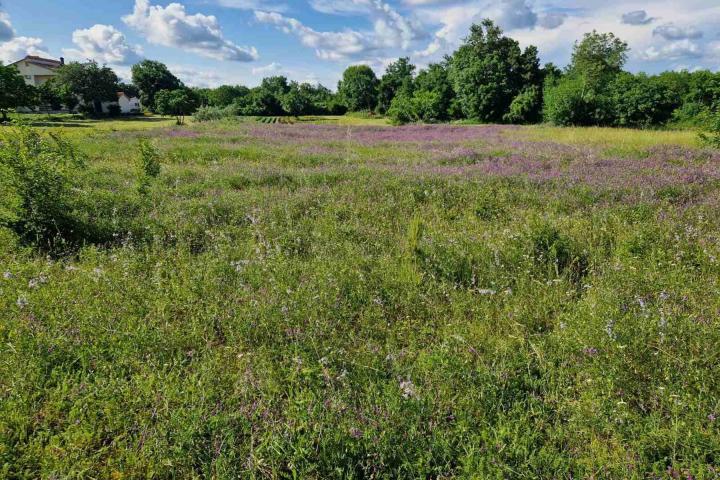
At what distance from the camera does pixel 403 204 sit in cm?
888

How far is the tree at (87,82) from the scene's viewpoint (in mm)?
79438

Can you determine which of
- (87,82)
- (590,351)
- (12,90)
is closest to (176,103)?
(12,90)

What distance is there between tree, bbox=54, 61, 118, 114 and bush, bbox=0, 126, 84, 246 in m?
90.4

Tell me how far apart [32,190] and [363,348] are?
19.8 ft

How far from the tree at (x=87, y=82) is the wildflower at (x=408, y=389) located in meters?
97.2

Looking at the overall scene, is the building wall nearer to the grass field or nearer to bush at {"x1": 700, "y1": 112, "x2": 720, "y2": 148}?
the grass field

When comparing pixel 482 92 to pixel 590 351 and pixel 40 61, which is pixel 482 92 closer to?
pixel 590 351

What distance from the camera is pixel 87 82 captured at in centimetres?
8119

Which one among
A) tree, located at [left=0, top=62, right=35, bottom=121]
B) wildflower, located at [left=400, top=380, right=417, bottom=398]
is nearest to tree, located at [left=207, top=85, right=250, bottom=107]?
tree, located at [left=0, top=62, right=35, bottom=121]

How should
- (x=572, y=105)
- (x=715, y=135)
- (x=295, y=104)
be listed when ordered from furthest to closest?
(x=295, y=104) < (x=572, y=105) < (x=715, y=135)

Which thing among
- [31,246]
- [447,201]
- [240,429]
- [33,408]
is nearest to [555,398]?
[240,429]

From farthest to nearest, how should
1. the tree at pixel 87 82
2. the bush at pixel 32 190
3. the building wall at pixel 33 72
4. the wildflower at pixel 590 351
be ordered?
the building wall at pixel 33 72
the tree at pixel 87 82
the bush at pixel 32 190
the wildflower at pixel 590 351

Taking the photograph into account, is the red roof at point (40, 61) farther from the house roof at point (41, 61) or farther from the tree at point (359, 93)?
the tree at point (359, 93)

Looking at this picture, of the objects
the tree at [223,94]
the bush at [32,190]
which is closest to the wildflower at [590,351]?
the bush at [32,190]
